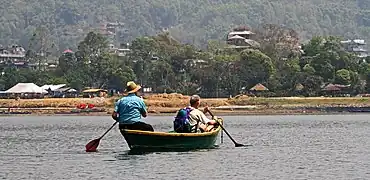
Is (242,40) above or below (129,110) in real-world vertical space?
above

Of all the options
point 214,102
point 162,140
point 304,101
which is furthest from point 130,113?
point 304,101

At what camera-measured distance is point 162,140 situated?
31188mm

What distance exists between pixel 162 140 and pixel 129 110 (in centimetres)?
154

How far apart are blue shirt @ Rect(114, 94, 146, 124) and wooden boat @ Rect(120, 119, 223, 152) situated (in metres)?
0.42

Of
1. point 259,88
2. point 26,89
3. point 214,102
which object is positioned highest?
point 259,88

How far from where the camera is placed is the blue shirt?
1217 inches

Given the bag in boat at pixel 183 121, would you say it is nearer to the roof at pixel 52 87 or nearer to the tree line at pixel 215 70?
the tree line at pixel 215 70

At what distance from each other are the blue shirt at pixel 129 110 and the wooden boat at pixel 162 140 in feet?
1.38

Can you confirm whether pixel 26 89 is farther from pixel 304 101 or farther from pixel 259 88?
pixel 304 101

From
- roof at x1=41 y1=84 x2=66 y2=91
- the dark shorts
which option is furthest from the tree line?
the dark shorts

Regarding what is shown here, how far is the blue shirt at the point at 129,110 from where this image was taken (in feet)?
101

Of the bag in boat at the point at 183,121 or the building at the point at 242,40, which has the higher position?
the building at the point at 242,40

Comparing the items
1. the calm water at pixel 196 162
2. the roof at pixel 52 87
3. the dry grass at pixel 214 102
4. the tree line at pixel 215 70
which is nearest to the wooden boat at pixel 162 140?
the calm water at pixel 196 162

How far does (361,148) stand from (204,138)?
6234 millimetres
